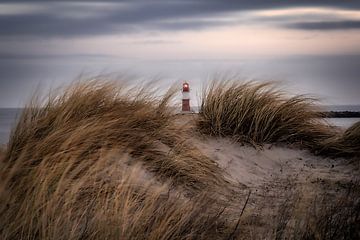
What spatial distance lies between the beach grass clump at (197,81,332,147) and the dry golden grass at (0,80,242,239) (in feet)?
3.35

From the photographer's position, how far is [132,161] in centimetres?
585

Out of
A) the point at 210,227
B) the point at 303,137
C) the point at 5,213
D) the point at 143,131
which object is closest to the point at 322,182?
the point at 303,137

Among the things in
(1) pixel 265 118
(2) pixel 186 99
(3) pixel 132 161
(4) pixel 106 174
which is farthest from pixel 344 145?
(4) pixel 106 174

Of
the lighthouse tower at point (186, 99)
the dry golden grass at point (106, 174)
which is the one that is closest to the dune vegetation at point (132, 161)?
the dry golden grass at point (106, 174)

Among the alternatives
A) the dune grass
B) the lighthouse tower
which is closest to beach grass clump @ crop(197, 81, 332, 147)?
the dune grass

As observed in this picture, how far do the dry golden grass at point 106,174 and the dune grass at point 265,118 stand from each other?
1.02 metres

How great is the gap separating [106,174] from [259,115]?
11.7ft

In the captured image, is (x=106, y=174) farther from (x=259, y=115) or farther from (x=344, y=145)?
(x=344, y=145)

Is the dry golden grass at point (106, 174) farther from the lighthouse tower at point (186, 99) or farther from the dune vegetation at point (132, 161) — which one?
the lighthouse tower at point (186, 99)

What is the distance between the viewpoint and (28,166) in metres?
5.16

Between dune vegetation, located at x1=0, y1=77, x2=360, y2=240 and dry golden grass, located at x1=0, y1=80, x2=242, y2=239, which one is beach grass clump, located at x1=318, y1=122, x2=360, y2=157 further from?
dry golden grass, located at x1=0, y1=80, x2=242, y2=239

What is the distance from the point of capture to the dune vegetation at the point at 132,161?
398 centimetres

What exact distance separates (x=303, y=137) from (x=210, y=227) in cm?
478

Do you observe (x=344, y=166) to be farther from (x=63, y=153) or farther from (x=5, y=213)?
(x=5, y=213)
